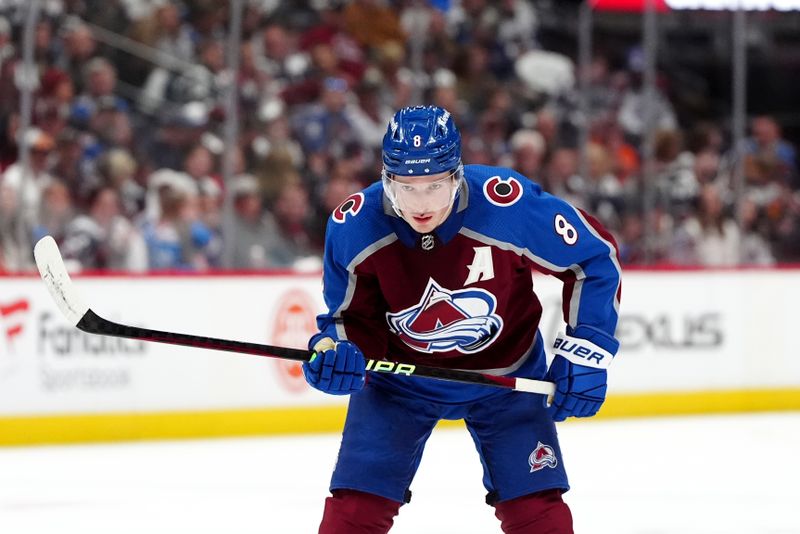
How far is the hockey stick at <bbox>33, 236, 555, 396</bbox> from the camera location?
8.89 ft

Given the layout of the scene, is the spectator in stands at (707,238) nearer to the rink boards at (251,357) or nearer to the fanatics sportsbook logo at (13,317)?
the rink boards at (251,357)

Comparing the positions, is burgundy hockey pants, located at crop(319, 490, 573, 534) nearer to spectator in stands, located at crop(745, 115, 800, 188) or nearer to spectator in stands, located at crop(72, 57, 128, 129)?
spectator in stands, located at crop(72, 57, 128, 129)

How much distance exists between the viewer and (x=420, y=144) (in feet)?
8.29

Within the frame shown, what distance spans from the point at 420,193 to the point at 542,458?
0.65 m

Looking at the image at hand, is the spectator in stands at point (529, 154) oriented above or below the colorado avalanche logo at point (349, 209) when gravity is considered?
above

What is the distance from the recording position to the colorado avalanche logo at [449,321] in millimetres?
2697

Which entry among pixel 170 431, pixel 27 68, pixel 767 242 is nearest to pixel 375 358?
pixel 170 431

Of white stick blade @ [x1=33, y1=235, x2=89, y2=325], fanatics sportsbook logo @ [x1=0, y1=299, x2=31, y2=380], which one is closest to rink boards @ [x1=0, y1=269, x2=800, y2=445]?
fanatics sportsbook logo @ [x1=0, y1=299, x2=31, y2=380]

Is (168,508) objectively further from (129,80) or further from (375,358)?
(129,80)

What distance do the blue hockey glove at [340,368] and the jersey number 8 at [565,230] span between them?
0.50m

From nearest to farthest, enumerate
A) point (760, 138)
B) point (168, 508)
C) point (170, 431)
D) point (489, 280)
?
point (489, 280) < point (168, 508) < point (170, 431) < point (760, 138)

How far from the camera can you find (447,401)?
110 inches

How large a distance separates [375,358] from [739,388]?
452cm

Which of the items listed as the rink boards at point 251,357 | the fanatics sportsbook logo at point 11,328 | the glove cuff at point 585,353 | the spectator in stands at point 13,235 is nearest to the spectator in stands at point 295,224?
the rink boards at point 251,357
